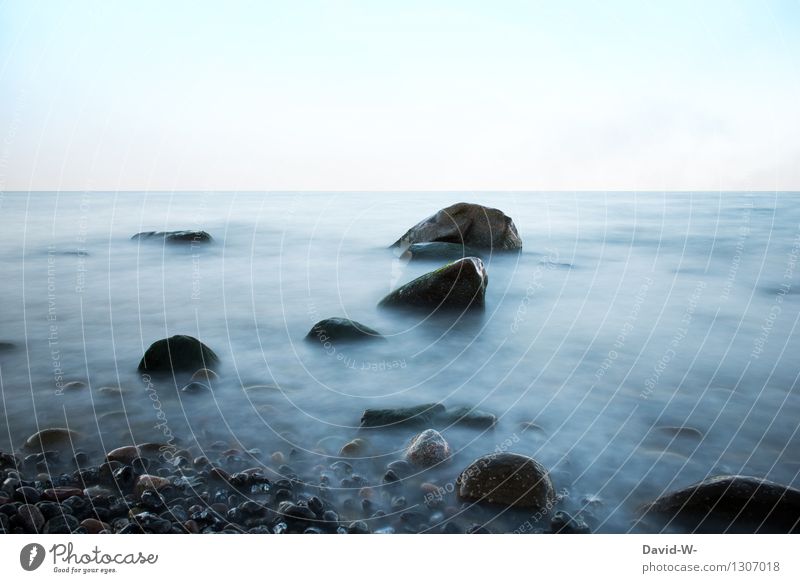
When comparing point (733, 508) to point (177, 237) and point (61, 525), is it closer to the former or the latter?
point (61, 525)

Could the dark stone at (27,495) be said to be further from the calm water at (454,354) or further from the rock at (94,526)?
the calm water at (454,354)

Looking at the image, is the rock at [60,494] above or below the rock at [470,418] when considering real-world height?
above

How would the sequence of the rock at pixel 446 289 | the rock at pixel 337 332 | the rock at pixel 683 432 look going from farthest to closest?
the rock at pixel 446 289 → the rock at pixel 337 332 → the rock at pixel 683 432

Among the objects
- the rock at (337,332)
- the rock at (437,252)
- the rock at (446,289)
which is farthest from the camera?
the rock at (437,252)

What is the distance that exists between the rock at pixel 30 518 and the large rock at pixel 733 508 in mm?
2176

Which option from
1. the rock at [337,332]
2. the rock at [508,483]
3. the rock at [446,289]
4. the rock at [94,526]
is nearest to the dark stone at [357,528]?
the rock at [508,483]

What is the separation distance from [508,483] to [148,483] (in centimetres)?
136

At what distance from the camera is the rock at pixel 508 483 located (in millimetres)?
2375

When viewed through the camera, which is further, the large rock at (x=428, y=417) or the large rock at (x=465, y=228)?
the large rock at (x=465, y=228)

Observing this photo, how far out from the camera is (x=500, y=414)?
3.16 m

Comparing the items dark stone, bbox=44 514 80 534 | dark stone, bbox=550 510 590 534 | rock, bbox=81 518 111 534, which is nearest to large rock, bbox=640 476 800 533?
dark stone, bbox=550 510 590 534

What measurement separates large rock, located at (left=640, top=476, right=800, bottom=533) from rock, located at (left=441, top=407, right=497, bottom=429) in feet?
2.74

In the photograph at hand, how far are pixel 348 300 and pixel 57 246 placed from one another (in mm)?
4722
